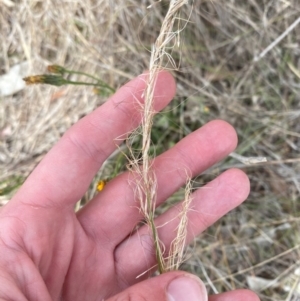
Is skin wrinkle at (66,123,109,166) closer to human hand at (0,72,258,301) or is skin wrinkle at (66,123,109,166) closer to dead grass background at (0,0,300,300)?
human hand at (0,72,258,301)

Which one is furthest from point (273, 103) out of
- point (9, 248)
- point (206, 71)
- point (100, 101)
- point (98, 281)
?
point (9, 248)

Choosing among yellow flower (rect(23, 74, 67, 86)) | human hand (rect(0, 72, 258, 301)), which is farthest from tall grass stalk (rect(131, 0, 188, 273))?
yellow flower (rect(23, 74, 67, 86))

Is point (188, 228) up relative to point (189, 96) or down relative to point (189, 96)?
down

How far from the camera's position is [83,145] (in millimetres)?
904

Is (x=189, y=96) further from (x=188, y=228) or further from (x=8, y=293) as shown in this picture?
(x=8, y=293)

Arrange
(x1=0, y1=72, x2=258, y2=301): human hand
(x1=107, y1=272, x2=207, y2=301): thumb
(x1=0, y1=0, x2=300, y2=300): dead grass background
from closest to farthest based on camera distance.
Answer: (x1=107, y1=272, x2=207, y2=301): thumb
(x1=0, y1=72, x2=258, y2=301): human hand
(x1=0, y1=0, x2=300, y2=300): dead grass background

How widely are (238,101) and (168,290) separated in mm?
575

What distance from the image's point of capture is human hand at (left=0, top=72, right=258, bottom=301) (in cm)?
87

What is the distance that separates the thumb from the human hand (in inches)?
6.1

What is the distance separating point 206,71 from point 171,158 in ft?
1.13

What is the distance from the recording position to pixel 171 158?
3.08 ft

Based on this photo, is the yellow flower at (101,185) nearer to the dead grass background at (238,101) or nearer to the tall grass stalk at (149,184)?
the tall grass stalk at (149,184)

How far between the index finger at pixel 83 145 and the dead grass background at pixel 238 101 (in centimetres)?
24

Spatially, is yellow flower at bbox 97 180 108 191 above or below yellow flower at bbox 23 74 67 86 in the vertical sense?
below
